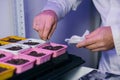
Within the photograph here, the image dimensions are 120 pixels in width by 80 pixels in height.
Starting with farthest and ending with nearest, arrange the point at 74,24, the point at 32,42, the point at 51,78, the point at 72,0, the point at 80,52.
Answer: the point at 80,52 < the point at 74,24 < the point at 72,0 < the point at 32,42 < the point at 51,78

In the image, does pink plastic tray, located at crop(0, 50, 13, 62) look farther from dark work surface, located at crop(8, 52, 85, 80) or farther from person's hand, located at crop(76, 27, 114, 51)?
→ person's hand, located at crop(76, 27, 114, 51)

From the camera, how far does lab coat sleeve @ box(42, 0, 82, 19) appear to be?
95 centimetres

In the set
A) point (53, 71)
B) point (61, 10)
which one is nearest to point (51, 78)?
point (53, 71)

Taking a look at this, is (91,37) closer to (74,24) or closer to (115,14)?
(115,14)

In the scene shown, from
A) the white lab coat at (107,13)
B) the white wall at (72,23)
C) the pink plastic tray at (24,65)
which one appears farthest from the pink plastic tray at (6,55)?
the white wall at (72,23)

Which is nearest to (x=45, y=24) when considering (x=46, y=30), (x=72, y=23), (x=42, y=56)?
(x=46, y=30)

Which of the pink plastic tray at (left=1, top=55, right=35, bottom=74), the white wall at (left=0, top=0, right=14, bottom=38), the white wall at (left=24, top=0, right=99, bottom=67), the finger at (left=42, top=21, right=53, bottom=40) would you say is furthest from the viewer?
the white wall at (left=24, top=0, right=99, bottom=67)

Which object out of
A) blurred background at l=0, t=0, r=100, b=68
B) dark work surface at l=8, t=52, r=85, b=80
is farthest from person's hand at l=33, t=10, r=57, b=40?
blurred background at l=0, t=0, r=100, b=68

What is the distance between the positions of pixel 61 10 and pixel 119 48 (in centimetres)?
32

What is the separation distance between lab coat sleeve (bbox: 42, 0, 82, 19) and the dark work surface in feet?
0.64

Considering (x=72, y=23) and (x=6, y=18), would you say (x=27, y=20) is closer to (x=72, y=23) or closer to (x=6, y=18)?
(x=6, y=18)

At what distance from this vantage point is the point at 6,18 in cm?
105

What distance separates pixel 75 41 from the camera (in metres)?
0.82

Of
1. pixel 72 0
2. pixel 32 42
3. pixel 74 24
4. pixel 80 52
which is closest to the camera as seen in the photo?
pixel 32 42
